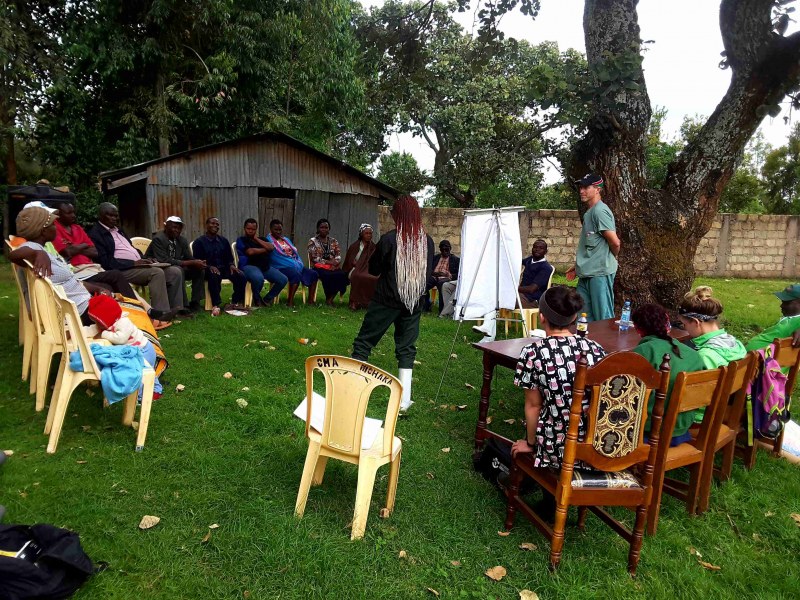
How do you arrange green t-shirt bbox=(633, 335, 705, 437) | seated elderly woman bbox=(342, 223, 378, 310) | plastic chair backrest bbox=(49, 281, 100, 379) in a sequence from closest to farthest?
1. green t-shirt bbox=(633, 335, 705, 437)
2. plastic chair backrest bbox=(49, 281, 100, 379)
3. seated elderly woman bbox=(342, 223, 378, 310)

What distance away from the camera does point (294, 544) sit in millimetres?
3025

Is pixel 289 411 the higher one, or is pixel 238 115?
pixel 238 115

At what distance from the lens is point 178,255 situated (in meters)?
8.59

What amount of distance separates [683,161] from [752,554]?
5.36 m

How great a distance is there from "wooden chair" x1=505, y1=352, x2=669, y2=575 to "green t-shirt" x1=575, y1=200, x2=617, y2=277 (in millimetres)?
3047

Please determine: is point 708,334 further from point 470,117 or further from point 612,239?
point 470,117

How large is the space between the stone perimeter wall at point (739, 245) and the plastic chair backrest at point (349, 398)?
13332 mm

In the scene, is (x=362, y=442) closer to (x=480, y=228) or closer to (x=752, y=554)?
(x=752, y=554)

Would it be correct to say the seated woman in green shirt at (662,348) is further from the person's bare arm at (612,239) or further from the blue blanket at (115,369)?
the blue blanket at (115,369)

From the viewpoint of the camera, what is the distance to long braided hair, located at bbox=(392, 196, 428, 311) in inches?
186

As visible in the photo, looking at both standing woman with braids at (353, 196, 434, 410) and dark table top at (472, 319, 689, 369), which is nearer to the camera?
dark table top at (472, 319, 689, 369)

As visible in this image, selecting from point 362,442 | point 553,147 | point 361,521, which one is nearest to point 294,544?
point 361,521

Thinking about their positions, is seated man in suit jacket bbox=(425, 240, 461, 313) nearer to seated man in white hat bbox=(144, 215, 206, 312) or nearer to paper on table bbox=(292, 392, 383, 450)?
seated man in white hat bbox=(144, 215, 206, 312)

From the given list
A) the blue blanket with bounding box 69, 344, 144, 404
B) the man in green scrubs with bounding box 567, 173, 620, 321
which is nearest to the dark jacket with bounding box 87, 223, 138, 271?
the blue blanket with bounding box 69, 344, 144, 404
